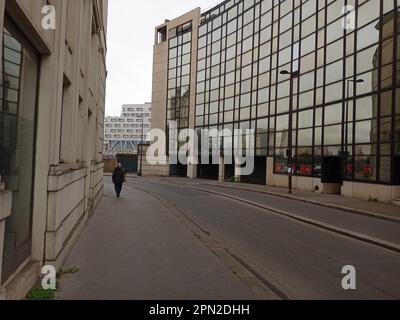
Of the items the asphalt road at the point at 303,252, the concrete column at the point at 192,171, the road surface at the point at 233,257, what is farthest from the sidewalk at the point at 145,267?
the concrete column at the point at 192,171

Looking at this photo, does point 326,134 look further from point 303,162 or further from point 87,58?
point 87,58

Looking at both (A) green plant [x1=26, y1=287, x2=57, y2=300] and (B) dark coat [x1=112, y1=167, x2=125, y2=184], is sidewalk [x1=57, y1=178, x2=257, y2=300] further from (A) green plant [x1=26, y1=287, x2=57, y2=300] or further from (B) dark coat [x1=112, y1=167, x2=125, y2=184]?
(B) dark coat [x1=112, y1=167, x2=125, y2=184]

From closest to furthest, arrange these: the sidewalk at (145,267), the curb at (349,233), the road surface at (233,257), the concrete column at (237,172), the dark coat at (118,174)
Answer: the sidewalk at (145,267), the road surface at (233,257), the curb at (349,233), the dark coat at (118,174), the concrete column at (237,172)

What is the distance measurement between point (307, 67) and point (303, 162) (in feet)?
21.3

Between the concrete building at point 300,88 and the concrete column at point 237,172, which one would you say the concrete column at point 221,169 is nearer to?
the concrete building at point 300,88

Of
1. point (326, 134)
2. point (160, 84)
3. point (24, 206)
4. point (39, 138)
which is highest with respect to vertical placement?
point (160, 84)

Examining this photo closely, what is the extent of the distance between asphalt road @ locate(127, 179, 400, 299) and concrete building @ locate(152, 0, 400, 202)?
27.3ft

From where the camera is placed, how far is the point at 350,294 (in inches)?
240

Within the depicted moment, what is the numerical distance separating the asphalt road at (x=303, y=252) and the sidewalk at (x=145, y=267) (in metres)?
0.50

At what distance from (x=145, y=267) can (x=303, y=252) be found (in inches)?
138

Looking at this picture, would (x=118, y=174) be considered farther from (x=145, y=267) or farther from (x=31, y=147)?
(x=31, y=147)

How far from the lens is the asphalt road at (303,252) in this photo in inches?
A: 254

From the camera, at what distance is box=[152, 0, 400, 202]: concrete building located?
2234cm

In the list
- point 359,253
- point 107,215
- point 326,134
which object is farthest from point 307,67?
point 359,253
